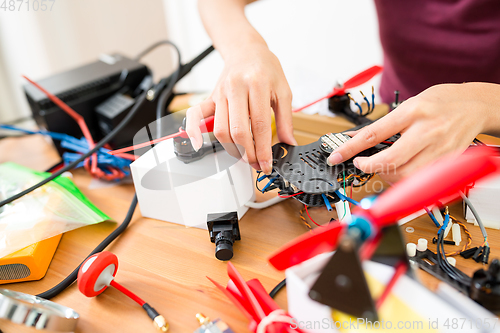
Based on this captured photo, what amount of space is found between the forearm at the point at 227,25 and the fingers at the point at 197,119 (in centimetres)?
14

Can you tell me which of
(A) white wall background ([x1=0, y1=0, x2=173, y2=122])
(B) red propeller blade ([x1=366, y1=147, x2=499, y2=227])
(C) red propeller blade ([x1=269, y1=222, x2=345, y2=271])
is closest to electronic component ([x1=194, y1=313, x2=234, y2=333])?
(C) red propeller blade ([x1=269, y1=222, x2=345, y2=271])

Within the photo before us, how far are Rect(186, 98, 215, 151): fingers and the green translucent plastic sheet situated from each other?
0.66 feet

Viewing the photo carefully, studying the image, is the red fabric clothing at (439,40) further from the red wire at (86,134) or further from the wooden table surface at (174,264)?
the red wire at (86,134)

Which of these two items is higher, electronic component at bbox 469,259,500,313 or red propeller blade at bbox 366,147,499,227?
red propeller blade at bbox 366,147,499,227

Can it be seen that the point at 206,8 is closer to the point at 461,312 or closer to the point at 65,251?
the point at 65,251

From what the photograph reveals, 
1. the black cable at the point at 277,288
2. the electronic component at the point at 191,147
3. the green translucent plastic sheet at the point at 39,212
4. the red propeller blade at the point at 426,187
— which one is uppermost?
the red propeller blade at the point at 426,187

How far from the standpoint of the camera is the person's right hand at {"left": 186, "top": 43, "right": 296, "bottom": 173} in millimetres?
541

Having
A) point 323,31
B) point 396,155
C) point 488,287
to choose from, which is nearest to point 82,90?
point 396,155

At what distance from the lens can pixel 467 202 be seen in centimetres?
49

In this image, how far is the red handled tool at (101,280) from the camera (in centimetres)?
44

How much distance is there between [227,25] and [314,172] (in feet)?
1.34

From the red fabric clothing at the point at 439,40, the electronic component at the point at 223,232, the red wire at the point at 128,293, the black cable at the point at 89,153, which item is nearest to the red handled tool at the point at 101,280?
the red wire at the point at 128,293

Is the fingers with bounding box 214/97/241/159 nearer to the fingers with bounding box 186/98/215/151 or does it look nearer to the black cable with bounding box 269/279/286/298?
the fingers with bounding box 186/98/215/151

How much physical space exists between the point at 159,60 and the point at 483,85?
1787 millimetres
